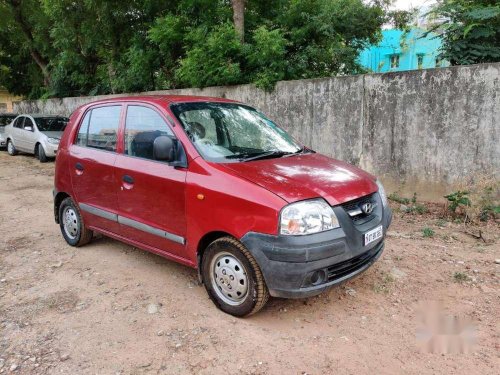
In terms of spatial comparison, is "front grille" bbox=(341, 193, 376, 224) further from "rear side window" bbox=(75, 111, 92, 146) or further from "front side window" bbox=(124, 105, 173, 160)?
"rear side window" bbox=(75, 111, 92, 146)

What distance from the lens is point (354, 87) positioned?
698 cm

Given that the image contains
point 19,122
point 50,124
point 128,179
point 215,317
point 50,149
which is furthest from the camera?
point 19,122

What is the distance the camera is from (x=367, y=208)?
3375 mm

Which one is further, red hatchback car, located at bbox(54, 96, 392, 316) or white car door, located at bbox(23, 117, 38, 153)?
white car door, located at bbox(23, 117, 38, 153)

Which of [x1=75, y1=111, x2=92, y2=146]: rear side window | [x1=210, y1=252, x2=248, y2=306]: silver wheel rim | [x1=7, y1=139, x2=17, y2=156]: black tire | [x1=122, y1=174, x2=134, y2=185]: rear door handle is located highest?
[x1=75, y1=111, x2=92, y2=146]: rear side window

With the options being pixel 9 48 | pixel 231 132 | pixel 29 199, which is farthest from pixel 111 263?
pixel 9 48

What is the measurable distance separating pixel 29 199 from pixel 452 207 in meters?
7.34

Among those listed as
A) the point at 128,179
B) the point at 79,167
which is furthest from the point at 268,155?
the point at 79,167

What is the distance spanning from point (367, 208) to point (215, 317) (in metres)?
1.56

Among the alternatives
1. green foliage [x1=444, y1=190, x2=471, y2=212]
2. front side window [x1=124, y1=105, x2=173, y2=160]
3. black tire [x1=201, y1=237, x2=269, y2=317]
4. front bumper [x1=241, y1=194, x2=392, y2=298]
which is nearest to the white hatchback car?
front side window [x1=124, y1=105, x2=173, y2=160]

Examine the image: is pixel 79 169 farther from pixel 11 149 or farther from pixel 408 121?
pixel 11 149

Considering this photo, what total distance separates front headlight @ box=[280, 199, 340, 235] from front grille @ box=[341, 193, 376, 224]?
187 mm

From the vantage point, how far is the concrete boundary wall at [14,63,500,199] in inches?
227

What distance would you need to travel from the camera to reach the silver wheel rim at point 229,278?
10.7 feet
